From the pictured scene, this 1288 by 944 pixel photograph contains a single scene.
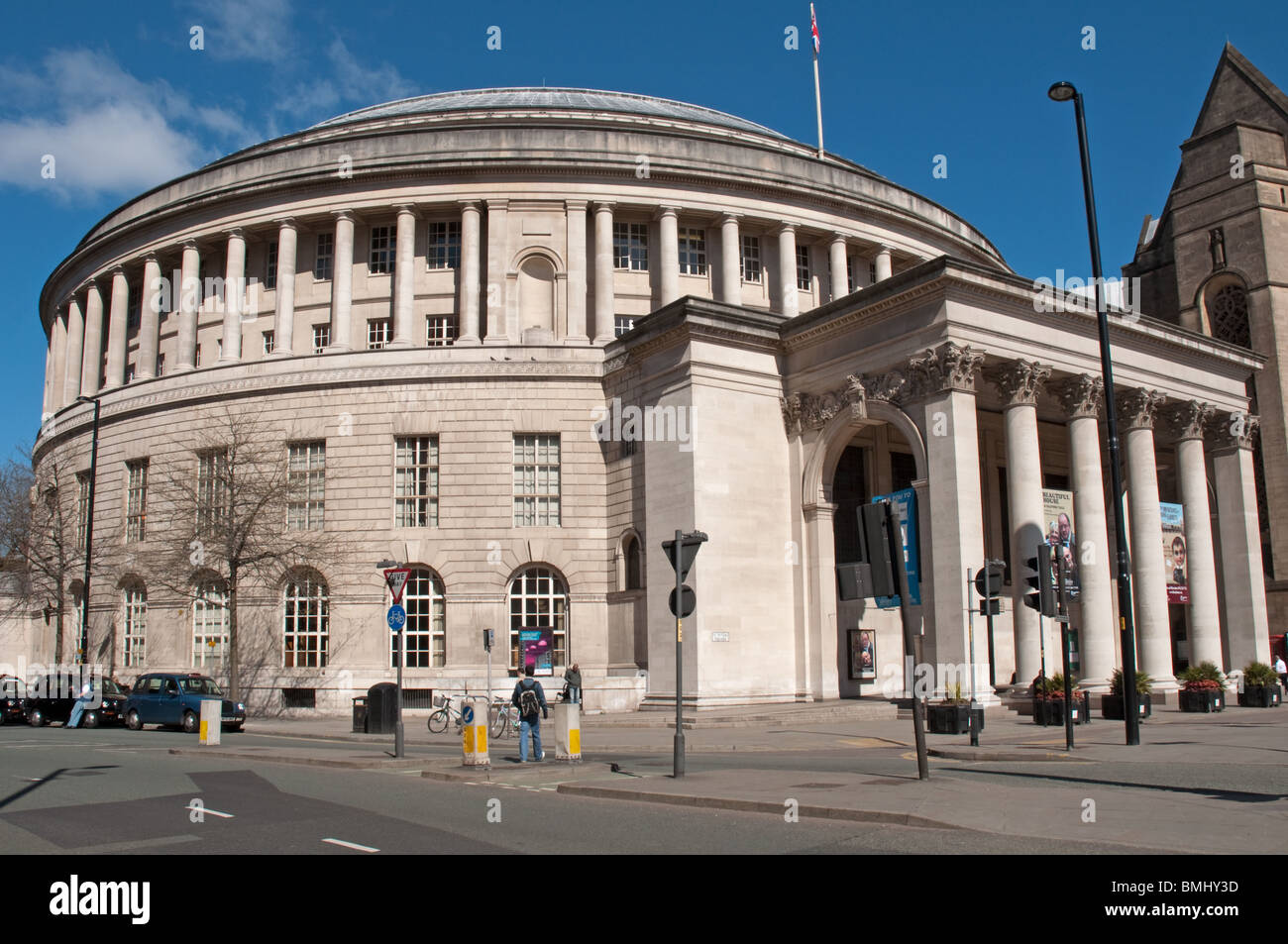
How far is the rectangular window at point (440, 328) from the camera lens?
41.7 metres

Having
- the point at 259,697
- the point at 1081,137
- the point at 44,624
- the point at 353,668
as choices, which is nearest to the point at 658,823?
the point at 1081,137

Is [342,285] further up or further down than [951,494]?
further up

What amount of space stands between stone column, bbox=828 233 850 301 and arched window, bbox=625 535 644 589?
575 inches

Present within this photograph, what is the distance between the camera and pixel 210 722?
25.1 m

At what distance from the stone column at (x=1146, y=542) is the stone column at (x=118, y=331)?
136 ft

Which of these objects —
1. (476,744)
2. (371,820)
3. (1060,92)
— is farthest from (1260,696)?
(371,820)

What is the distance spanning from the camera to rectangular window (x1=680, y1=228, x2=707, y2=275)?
43.7 meters

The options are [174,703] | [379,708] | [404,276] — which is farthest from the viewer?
[404,276]

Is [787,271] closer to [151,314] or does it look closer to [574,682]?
[574,682]

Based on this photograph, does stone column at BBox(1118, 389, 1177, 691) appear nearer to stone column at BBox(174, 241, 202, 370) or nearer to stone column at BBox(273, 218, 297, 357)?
stone column at BBox(273, 218, 297, 357)

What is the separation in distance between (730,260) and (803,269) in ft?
14.7
